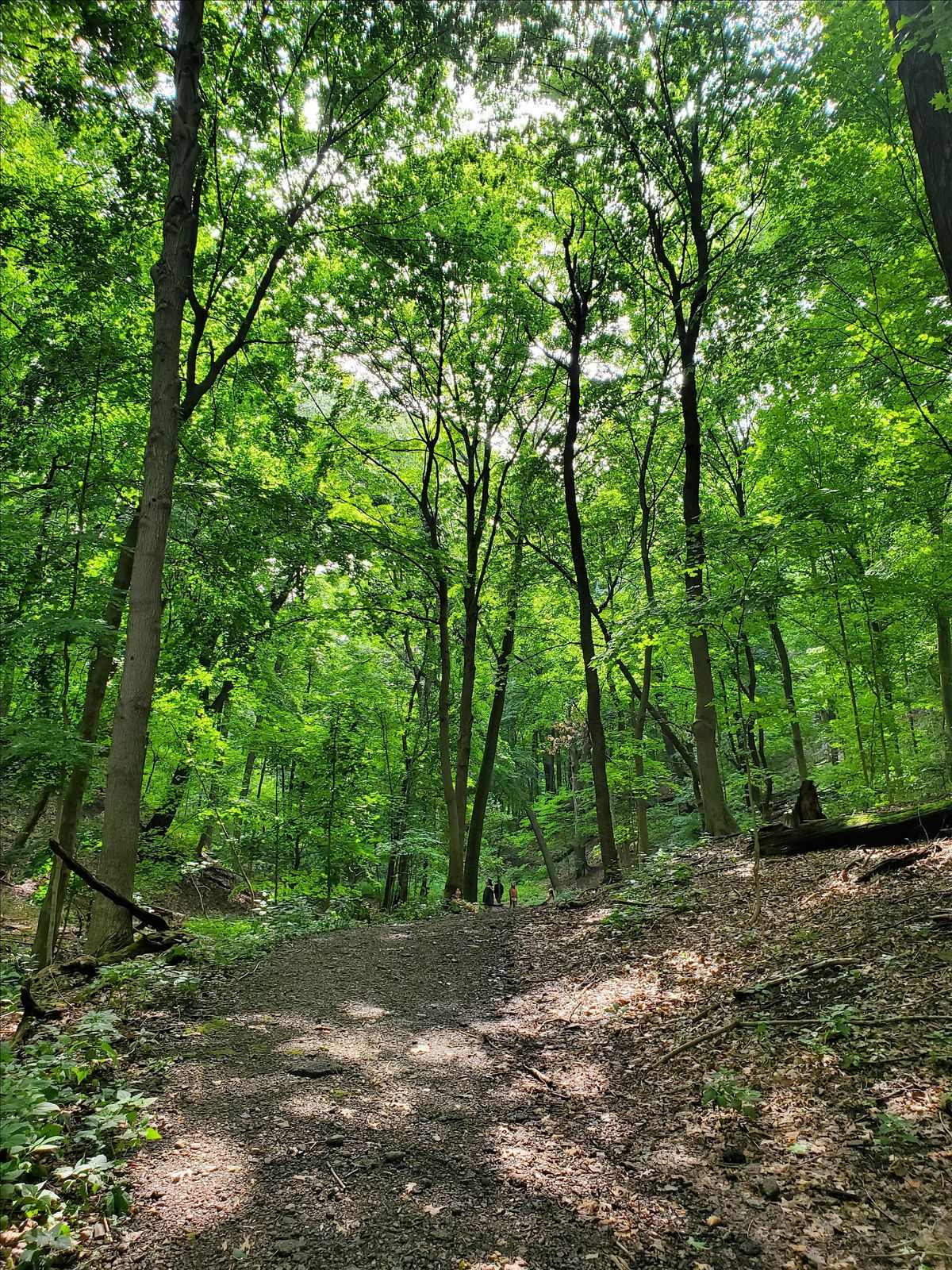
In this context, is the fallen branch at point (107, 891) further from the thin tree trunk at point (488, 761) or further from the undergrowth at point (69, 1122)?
the thin tree trunk at point (488, 761)

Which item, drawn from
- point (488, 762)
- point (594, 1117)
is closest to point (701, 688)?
point (488, 762)

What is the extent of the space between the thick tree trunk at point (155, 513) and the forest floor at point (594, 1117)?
1690mm

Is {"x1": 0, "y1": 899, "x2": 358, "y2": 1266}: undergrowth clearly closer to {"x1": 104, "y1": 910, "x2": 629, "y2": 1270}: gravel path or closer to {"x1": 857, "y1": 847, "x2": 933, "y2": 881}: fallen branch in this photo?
{"x1": 104, "y1": 910, "x2": 629, "y2": 1270}: gravel path

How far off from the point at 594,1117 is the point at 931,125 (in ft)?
22.1

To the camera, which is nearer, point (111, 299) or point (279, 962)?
point (279, 962)

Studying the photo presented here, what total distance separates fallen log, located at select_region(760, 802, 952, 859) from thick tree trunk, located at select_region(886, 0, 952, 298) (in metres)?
4.72

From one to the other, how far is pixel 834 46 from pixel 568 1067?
1182cm

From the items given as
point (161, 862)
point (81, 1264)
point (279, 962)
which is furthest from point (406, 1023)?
point (161, 862)

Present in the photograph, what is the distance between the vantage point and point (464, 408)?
14.1 metres

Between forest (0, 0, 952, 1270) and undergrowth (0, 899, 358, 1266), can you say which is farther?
forest (0, 0, 952, 1270)

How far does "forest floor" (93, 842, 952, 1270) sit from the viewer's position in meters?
2.36

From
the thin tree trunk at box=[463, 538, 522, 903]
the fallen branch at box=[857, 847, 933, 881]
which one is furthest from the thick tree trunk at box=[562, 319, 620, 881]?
the fallen branch at box=[857, 847, 933, 881]

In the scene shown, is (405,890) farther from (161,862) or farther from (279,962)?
(279,962)

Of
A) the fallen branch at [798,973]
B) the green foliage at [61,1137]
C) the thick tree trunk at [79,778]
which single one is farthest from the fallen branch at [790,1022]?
the thick tree trunk at [79,778]
